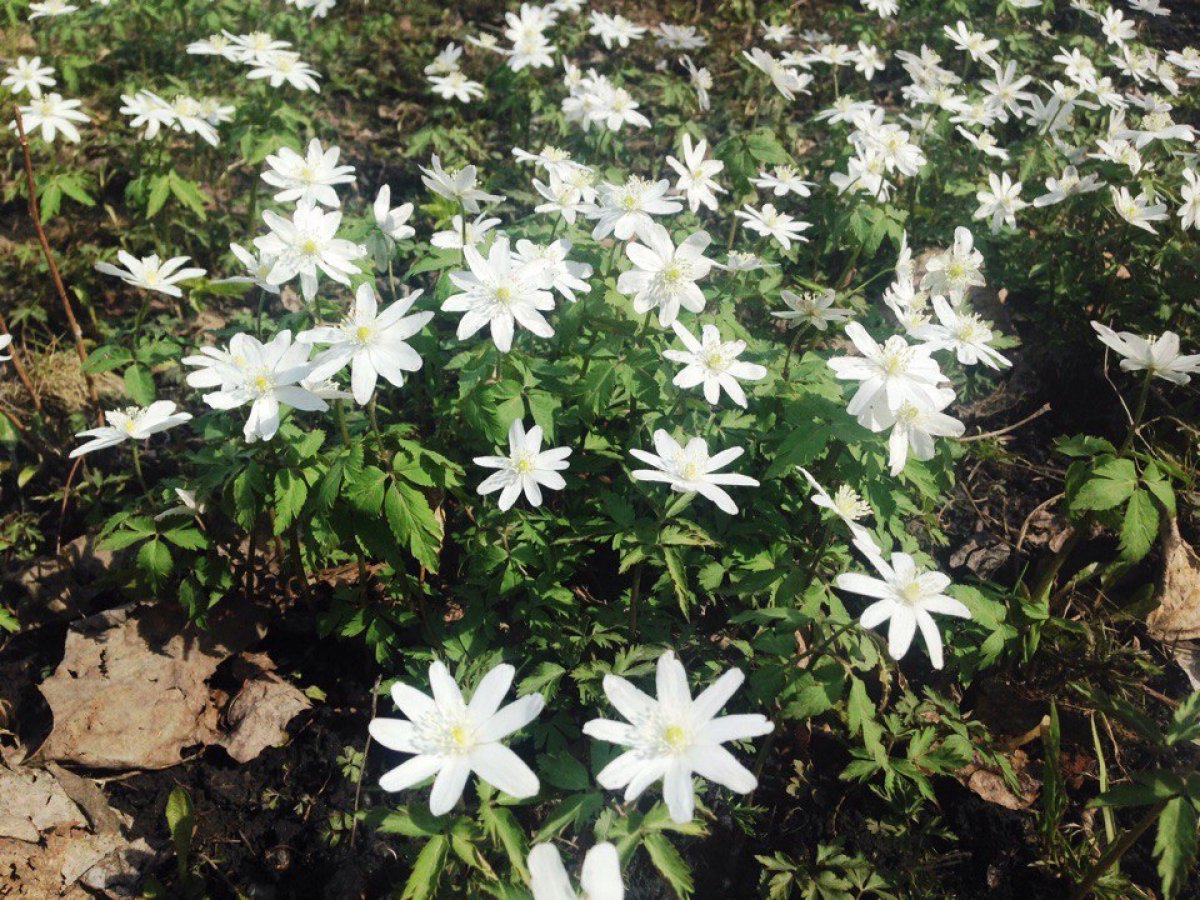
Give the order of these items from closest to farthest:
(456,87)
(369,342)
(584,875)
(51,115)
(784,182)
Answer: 1. (584,875)
2. (369,342)
3. (784,182)
4. (51,115)
5. (456,87)

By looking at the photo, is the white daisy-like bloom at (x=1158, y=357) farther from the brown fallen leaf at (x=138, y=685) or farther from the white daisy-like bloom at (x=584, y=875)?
the brown fallen leaf at (x=138, y=685)

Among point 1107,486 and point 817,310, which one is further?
point 817,310

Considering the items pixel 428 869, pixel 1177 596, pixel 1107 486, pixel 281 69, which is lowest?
pixel 1177 596

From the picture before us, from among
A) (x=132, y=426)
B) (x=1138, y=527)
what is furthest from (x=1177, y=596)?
(x=132, y=426)

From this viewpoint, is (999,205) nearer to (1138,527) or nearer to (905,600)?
(1138,527)

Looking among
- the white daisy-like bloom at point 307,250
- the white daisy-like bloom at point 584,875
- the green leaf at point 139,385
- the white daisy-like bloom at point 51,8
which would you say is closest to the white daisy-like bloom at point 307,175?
the white daisy-like bloom at point 307,250

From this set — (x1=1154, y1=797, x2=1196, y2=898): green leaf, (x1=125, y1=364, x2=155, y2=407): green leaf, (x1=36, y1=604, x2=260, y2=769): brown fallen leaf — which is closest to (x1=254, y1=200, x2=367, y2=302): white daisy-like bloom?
(x1=125, y1=364, x2=155, y2=407): green leaf

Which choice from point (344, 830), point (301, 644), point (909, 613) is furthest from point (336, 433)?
point (909, 613)
